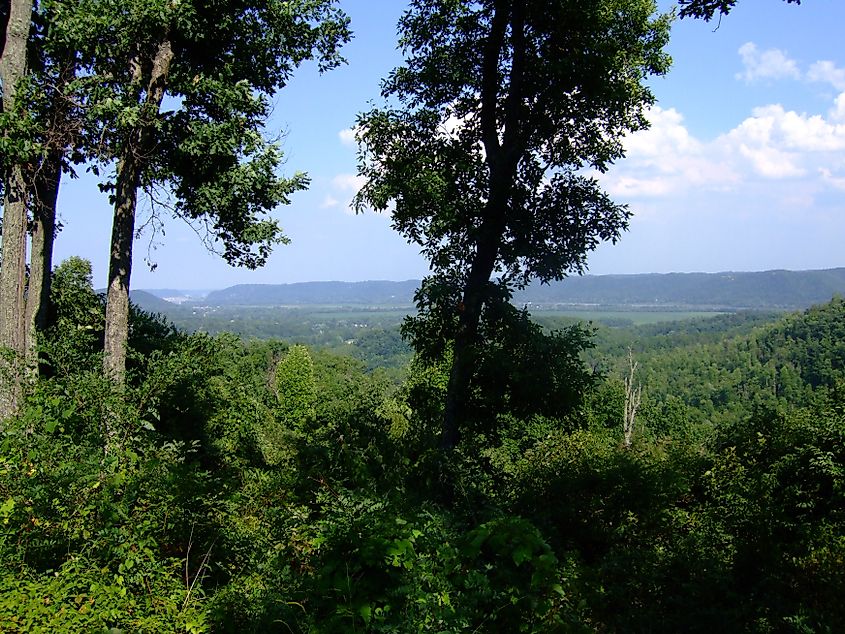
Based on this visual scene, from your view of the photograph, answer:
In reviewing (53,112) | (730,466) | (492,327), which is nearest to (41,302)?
(53,112)

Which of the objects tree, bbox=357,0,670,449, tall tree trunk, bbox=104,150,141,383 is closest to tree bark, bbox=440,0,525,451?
tree, bbox=357,0,670,449

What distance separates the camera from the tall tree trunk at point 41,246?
8945 mm

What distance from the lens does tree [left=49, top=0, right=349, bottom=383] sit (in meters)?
6.82

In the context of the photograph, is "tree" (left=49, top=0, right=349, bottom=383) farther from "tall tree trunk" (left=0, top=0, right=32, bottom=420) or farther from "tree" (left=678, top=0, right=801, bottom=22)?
"tree" (left=678, top=0, right=801, bottom=22)

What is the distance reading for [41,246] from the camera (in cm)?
930

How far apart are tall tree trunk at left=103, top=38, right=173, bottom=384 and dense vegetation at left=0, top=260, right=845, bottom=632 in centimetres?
64

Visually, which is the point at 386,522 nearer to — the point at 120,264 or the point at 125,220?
the point at 120,264

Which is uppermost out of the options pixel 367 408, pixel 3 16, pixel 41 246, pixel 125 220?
pixel 3 16

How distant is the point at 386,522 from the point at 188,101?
22.3 feet

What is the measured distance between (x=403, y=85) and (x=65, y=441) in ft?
23.1

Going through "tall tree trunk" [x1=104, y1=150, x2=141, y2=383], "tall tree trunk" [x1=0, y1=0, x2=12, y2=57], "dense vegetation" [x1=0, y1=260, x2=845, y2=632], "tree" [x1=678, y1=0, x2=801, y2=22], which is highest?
"tall tree trunk" [x1=0, y1=0, x2=12, y2=57]

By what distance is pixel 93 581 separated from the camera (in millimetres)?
4156

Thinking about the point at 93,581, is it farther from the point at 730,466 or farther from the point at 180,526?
the point at 730,466

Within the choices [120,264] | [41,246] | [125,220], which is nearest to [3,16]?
[41,246]
